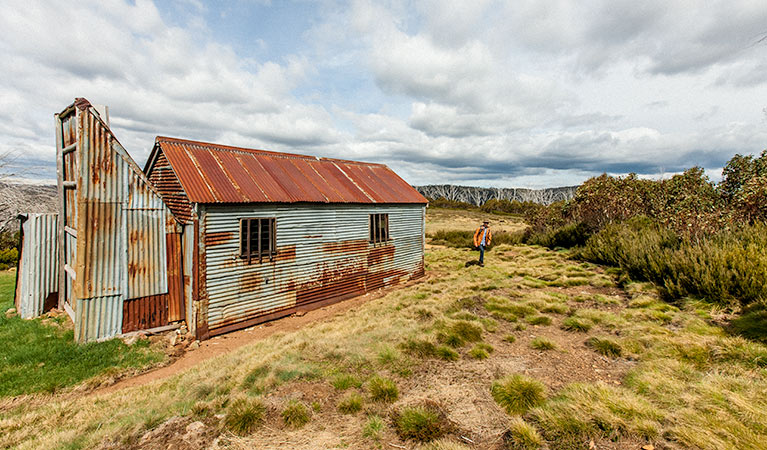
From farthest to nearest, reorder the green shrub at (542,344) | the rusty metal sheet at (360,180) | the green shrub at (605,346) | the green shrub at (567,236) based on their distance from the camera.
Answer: the green shrub at (567,236) < the rusty metal sheet at (360,180) < the green shrub at (542,344) < the green shrub at (605,346)

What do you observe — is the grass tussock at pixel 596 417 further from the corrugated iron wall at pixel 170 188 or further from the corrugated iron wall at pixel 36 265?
the corrugated iron wall at pixel 36 265

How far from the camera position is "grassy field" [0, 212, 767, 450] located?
4.01m

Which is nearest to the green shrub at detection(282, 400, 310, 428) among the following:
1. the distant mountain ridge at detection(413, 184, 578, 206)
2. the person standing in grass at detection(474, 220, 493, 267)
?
the person standing in grass at detection(474, 220, 493, 267)

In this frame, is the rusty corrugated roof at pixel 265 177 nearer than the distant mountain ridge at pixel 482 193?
Yes

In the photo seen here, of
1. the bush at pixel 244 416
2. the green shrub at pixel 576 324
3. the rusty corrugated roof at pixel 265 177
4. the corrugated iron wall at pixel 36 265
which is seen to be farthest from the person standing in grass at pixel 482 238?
the corrugated iron wall at pixel 36 265

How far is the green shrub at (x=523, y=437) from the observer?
152 inches

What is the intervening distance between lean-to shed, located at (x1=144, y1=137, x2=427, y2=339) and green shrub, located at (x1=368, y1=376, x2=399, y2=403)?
6580 millimetres

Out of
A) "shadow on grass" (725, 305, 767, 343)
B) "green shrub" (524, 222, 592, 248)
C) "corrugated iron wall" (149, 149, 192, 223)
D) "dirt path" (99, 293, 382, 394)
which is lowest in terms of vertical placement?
"dirt path" (99, 293, 382, 394)

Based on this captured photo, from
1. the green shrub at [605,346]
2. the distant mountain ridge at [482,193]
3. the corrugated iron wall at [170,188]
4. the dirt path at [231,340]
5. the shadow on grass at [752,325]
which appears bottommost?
the dirt path at [231,340]

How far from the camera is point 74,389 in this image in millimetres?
7203

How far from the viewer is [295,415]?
15.8ft

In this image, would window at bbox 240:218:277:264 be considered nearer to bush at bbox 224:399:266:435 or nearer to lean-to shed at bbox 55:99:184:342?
lean-to shed at bbox 55:99:184:342

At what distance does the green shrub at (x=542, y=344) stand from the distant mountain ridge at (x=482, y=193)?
128509 millimetres

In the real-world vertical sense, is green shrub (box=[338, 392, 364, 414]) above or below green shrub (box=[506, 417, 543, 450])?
below
